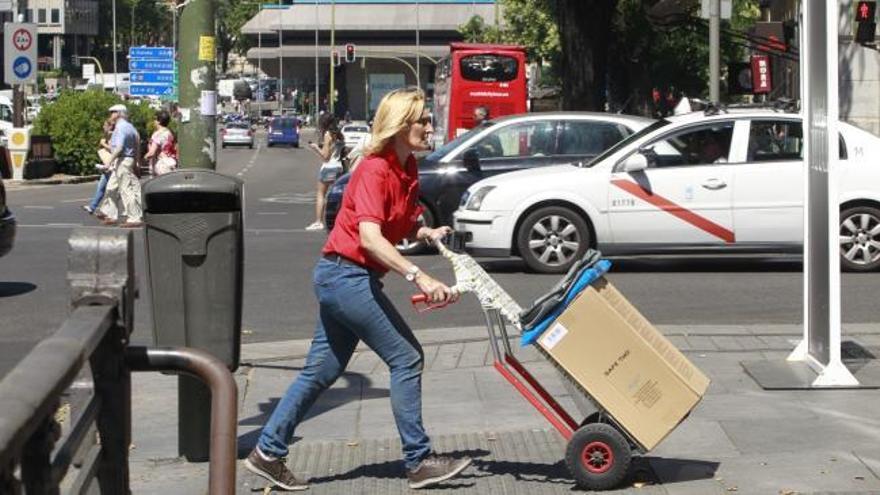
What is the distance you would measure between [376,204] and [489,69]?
125 ft

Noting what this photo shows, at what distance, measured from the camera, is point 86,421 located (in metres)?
3.19

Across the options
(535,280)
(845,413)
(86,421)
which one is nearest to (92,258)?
(86,421)

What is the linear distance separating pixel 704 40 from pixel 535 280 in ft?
122

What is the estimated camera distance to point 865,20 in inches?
1027

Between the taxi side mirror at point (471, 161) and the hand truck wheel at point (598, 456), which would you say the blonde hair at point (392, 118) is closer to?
the hand truck wheel at point (598, 456)

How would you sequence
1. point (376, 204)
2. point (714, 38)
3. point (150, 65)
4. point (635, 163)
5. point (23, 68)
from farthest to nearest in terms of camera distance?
point (150, 65) → point (23, 68) → point (714, 38) → point (635, 163) → point (376, 204)

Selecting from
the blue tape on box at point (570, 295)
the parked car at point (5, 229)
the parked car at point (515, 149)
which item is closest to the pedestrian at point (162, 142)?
the parked car at point (515, 149)

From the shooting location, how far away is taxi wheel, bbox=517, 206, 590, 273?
15586mm

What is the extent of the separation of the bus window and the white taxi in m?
28.9

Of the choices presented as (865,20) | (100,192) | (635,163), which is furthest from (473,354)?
(865,20)

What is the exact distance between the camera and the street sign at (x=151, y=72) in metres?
51.0

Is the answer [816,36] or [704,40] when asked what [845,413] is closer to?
[816,36]

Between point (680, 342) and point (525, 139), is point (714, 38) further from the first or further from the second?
point (680, 342)

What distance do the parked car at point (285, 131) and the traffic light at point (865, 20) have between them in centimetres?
5980
